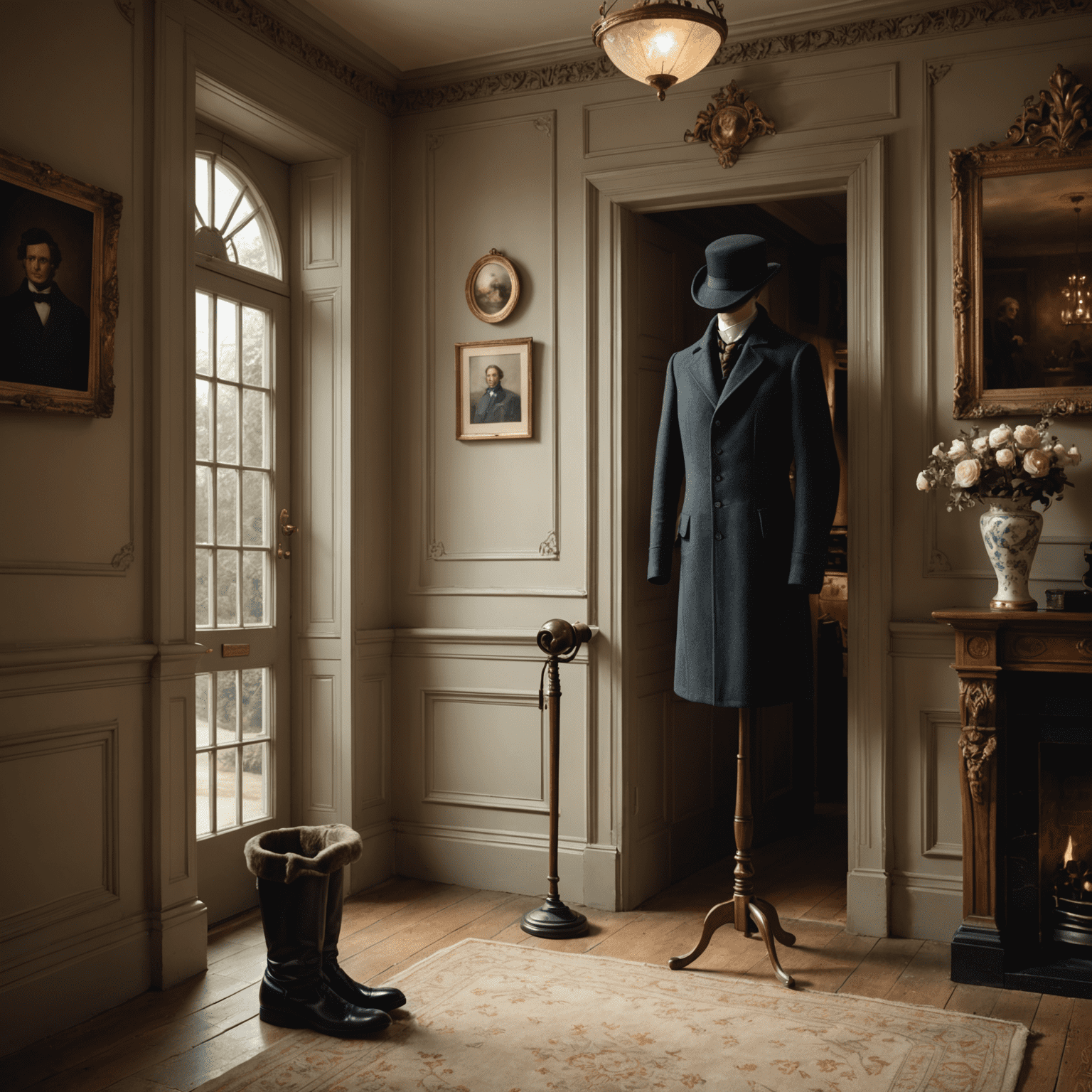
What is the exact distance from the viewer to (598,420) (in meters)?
4.09

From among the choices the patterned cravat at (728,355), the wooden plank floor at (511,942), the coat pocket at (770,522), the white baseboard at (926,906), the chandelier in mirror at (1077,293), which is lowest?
the wooden plank floor at (511,942)

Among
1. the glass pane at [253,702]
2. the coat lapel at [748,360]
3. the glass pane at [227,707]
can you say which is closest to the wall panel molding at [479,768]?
the glass pane at [253,702]

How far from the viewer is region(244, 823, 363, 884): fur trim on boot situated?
288 centimetres

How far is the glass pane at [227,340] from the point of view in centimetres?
390

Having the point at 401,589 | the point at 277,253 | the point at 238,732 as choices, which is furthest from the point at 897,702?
the point at 277,253

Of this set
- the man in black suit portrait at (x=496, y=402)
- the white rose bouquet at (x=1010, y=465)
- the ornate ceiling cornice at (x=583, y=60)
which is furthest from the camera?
the man in black suit portrait at (x=496, y=402)

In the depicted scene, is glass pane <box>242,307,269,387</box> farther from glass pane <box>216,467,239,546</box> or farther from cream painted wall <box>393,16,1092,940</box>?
cream painted wall <box>393,16,1092,940</box>

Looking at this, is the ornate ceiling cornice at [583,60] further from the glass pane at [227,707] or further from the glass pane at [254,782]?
the glass pane at [254,782]

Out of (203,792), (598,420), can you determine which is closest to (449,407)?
(598,420)

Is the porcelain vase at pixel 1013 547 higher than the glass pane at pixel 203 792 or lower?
higher

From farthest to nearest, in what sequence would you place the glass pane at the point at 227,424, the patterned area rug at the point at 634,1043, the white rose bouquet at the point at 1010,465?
1. the glass pane at the point at 227,424
2. the white rose bouquet at the point at 1010,465
3. the patterned area rug at the point at 634,1043

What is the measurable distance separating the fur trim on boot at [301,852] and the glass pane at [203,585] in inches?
37.1

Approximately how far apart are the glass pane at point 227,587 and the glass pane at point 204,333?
2.06 feet

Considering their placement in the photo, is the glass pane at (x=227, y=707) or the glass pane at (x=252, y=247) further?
the glass pane at (x=252, y=247)
